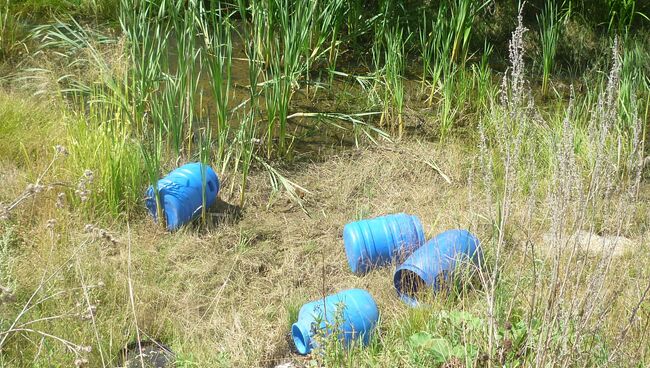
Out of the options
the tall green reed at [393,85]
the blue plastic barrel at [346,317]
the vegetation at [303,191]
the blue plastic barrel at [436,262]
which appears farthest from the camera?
the tall green reed at [393,85]

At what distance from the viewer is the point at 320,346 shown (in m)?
3.02

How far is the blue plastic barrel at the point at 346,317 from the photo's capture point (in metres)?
3.34

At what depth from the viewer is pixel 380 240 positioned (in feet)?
13.0

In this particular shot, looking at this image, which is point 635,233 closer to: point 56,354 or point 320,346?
point 320,346

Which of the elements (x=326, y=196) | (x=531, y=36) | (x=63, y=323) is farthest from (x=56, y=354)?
(x=531, y=36)

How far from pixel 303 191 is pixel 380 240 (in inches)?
36.5

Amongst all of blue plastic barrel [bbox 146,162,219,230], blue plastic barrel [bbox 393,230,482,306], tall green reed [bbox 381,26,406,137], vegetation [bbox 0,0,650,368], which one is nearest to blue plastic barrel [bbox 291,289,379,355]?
vegetation [bbox 0,0,650,368]

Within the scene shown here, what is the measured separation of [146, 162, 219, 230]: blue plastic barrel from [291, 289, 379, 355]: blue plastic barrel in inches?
38.7

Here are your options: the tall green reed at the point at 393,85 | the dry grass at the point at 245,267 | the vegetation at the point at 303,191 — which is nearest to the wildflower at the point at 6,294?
the vegetation at the point at 303,191

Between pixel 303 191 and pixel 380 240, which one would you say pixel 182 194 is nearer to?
pixel 303 191

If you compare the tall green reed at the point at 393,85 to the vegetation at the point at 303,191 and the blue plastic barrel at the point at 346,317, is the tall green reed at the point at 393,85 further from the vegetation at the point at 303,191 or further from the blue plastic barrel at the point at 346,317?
the blue plastic barrel at the point at 346,317

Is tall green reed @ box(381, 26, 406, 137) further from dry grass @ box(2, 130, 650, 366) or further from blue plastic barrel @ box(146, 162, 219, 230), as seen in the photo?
blue plastic barrel @ box(146, 162, 219, 230)

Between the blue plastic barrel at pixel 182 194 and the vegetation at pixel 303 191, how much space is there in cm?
8

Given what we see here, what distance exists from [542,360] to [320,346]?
0.77 meters
